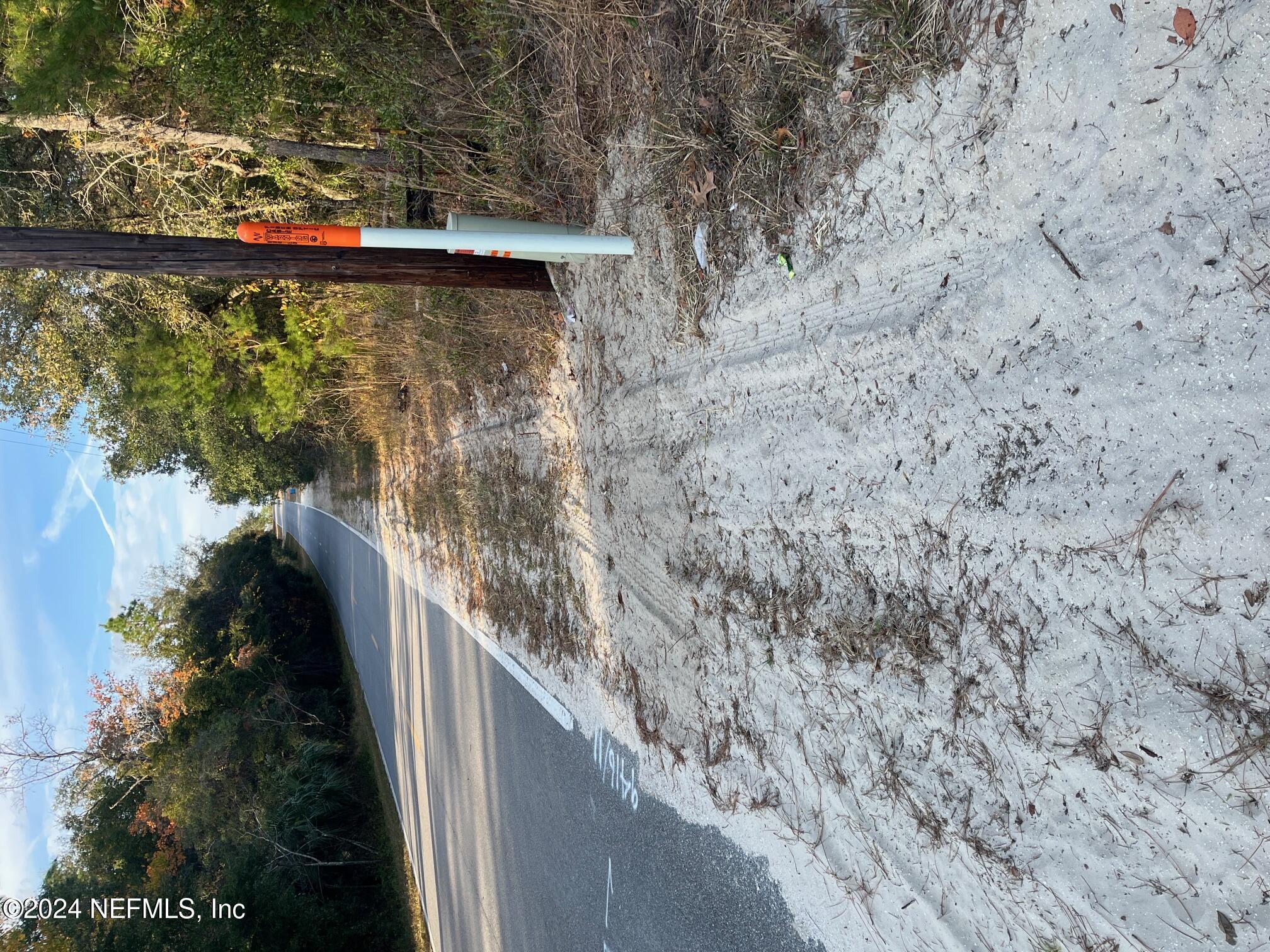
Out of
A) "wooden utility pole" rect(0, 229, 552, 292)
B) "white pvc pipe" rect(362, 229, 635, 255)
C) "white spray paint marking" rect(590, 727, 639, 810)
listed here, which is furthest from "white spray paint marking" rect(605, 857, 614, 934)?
"wooden utility pole" rect(0, 229, 552, 292)

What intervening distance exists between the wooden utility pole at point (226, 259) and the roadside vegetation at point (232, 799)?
1125cm

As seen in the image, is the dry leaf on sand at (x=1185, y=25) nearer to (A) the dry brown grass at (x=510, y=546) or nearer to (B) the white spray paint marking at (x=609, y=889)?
(A) the dry brown grass at (x=510, y=546)

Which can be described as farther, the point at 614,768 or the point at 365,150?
the point at 365,150

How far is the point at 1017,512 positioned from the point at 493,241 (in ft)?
11.3

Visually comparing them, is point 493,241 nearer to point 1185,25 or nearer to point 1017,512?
point 1017,512

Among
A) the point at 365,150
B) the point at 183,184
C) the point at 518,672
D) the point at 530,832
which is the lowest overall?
the point at 530,832

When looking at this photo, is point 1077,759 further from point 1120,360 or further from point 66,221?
point 66,221

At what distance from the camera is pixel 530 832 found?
8.55 meters

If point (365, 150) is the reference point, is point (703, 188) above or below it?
below

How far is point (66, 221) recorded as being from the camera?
11.2 m

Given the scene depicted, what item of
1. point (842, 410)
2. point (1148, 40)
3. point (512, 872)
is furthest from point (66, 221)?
point (1148, 40)

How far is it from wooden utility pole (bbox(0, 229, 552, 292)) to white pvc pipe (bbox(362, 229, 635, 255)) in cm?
149

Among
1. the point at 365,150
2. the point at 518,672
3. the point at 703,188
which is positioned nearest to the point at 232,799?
the point at 518,672

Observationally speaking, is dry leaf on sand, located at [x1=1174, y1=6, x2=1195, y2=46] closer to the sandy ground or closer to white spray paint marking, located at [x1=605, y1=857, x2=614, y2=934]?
the sandy ground
